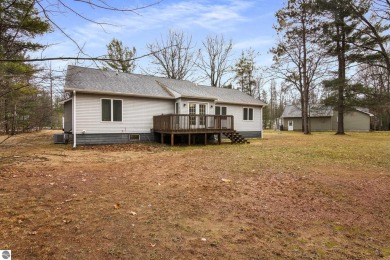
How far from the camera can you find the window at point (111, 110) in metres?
14.0

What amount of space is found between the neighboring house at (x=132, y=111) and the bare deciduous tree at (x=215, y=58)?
1699 centimetres

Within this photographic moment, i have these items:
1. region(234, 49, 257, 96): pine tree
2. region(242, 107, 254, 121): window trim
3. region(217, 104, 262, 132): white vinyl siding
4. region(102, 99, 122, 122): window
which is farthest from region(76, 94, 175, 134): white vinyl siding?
region(234, 49, 257, 96): pine tree

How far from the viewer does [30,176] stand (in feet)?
19.6

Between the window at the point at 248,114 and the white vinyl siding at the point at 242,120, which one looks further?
the window at the point at 248,114

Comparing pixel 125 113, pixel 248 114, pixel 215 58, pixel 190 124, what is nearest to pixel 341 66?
pixel 248 114

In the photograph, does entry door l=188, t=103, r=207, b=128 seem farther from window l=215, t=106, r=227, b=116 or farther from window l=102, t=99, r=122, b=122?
window l=102, t=99, r=122, b=122

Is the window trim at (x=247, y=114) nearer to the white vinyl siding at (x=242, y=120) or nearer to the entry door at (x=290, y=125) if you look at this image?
the white vinyl siding at (x=242, y=120)

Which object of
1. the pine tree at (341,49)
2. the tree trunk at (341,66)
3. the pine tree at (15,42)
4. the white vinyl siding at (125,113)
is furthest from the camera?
Result: the tree trunk at (341,66)

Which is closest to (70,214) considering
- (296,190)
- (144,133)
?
(296,190)

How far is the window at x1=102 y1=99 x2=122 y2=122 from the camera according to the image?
45.9 feet

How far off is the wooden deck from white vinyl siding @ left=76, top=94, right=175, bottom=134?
0.70m

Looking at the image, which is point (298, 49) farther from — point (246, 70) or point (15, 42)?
point (15, 42)

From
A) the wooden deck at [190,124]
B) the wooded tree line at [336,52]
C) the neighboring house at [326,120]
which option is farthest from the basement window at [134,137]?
the neighboring house at [326,120]

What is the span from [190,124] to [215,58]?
22.1 metres
